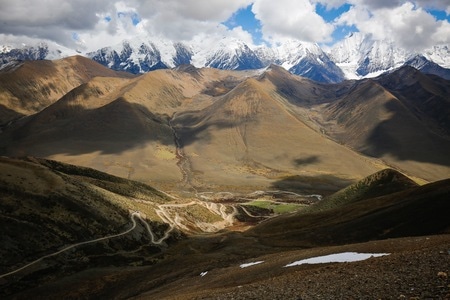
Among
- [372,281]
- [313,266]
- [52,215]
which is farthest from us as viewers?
[52,215]

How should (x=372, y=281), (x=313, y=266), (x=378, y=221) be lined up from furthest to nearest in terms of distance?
(x=378, y=221)
(x=313, y=266)
(x=372, y=281)

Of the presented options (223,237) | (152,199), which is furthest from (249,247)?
(152,199)

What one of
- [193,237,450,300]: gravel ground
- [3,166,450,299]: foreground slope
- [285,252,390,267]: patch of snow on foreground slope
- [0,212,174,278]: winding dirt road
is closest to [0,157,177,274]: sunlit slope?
[0,212,174,278]: winding dirt road

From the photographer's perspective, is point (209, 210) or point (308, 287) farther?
point (209, 210)

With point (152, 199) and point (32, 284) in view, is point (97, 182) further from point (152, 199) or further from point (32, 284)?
point (32, 284)

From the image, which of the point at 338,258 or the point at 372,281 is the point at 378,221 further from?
the point at 372,281

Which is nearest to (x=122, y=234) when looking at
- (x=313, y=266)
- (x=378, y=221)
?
(x=378, y=221)

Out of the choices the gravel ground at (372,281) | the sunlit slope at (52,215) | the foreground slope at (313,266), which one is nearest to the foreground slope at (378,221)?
the foreground slope at (313,266)

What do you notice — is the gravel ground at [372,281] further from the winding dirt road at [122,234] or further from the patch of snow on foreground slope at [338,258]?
the winding dirt road at [122,234]

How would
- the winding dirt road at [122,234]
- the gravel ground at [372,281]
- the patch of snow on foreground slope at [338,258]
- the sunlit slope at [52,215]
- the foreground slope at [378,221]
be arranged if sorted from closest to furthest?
the gravel ground at [372,281] → the patch of snow on foreground slope at [338,258] → the foreground slope at [378,221] → the winding dirt road at [122,234] → the sunlit slope at [52,215]

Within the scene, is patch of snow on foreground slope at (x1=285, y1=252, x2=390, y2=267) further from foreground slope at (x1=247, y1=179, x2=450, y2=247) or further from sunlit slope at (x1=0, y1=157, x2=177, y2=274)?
sunlit slope at (x1=0, y1=157, x2=177, y2=274)

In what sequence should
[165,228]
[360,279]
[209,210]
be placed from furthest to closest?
[209,210]
[165,228]
[360,279]
